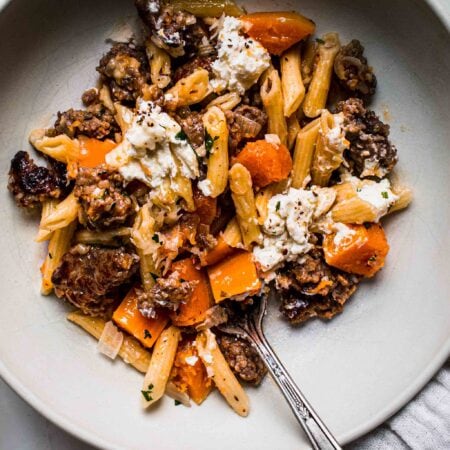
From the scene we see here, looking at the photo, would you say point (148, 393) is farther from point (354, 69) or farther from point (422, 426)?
point (354, 69)

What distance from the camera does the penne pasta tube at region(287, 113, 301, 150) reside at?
313 centimetres

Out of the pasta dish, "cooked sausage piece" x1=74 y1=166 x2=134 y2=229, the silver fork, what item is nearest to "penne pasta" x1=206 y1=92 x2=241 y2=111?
the pasta dish

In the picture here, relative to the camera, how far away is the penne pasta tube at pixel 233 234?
3033mm

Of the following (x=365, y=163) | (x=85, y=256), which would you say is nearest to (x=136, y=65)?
(x=85, y=256)

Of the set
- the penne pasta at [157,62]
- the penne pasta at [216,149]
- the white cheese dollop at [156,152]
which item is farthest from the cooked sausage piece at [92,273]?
the penne pasta at [157,62]

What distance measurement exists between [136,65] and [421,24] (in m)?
1.29

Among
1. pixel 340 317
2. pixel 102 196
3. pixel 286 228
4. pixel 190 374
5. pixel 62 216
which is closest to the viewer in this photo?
pixel 102 196

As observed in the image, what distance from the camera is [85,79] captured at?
322cm

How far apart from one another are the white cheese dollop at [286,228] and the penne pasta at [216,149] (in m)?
0.28

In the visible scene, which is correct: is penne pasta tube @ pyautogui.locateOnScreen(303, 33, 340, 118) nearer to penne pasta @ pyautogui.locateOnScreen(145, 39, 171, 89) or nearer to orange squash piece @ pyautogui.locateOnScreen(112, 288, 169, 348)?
penne pasta @ pyautogui.locateOnScreen(145, 39, 171, 89)

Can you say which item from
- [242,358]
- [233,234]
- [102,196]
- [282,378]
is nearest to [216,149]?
[233,234]

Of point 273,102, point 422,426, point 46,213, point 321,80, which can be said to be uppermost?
point 46,213

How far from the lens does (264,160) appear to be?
295 centimetres

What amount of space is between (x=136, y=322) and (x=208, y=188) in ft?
2.37
